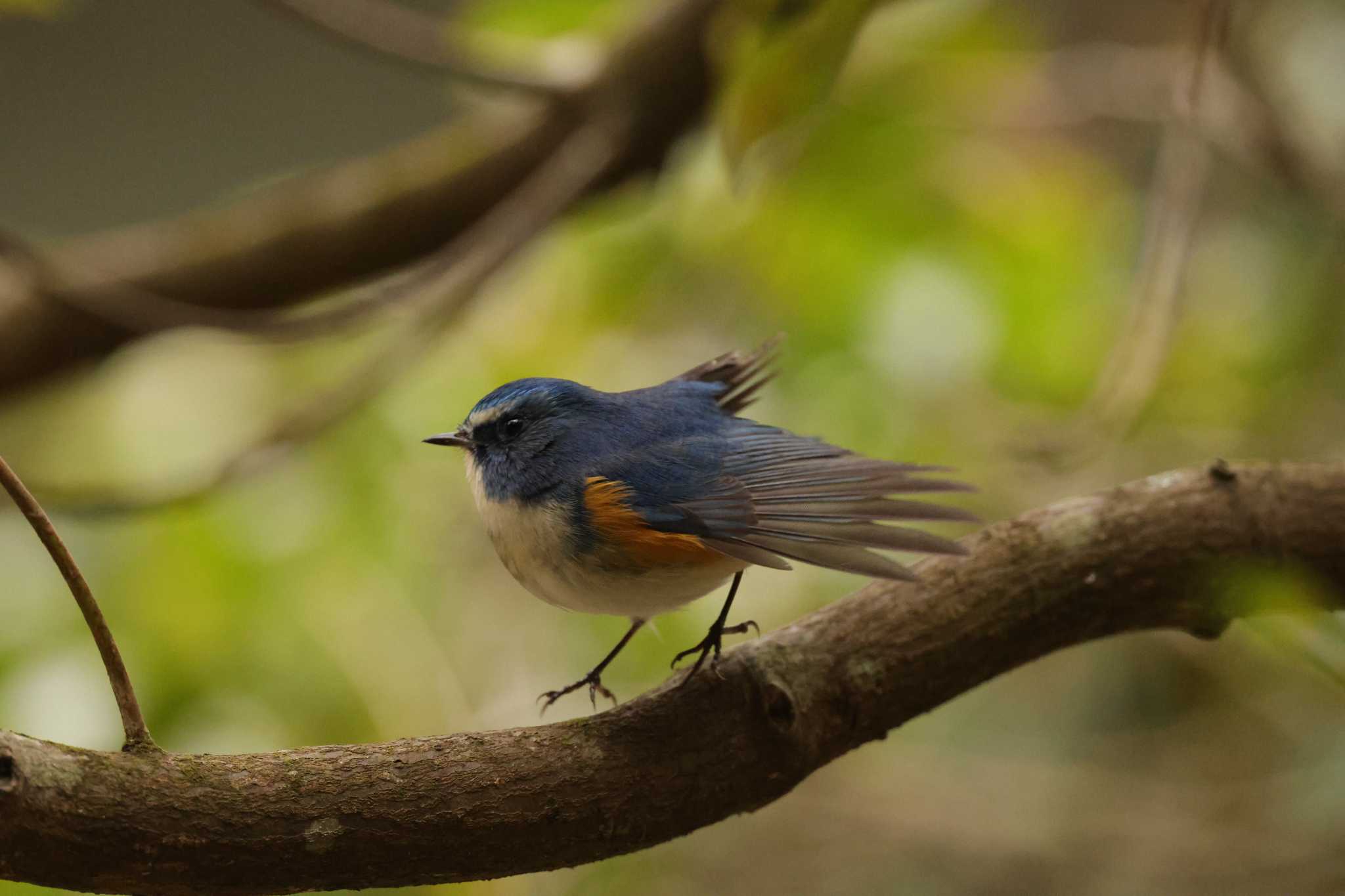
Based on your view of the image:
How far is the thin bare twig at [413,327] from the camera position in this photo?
2.14 m

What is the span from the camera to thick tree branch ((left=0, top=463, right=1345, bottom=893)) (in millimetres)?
1139

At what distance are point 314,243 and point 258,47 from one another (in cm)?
189

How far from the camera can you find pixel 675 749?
4.75ft

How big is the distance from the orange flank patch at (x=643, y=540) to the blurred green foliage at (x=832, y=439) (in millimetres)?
568

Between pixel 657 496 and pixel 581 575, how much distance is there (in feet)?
0.47

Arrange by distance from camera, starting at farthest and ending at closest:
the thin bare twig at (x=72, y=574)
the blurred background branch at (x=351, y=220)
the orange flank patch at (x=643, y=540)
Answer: the blurred background branch at (x=351, y=220), the orange flank patch at (x=643, y=540), the thin bare twig at (x=72, y=574)

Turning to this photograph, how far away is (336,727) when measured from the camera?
2498 mm

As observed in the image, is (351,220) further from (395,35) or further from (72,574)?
(72,574)

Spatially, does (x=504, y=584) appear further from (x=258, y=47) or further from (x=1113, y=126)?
(x=1113, y=126)

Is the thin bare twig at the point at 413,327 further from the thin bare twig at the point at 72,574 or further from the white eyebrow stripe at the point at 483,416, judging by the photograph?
the thin bare twig at the point at 72,574

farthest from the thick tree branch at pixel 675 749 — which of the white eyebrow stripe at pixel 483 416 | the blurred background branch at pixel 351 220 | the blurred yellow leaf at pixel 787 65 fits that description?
the blurred background branch at pixel 351 220

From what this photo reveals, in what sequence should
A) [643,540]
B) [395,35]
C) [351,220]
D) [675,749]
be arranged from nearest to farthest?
[675,749] < [643,540] < [395,35] < [351,220]

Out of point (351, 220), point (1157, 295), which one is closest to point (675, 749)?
point (1157, 295)

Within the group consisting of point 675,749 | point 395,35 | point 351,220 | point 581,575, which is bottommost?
point 675,749
